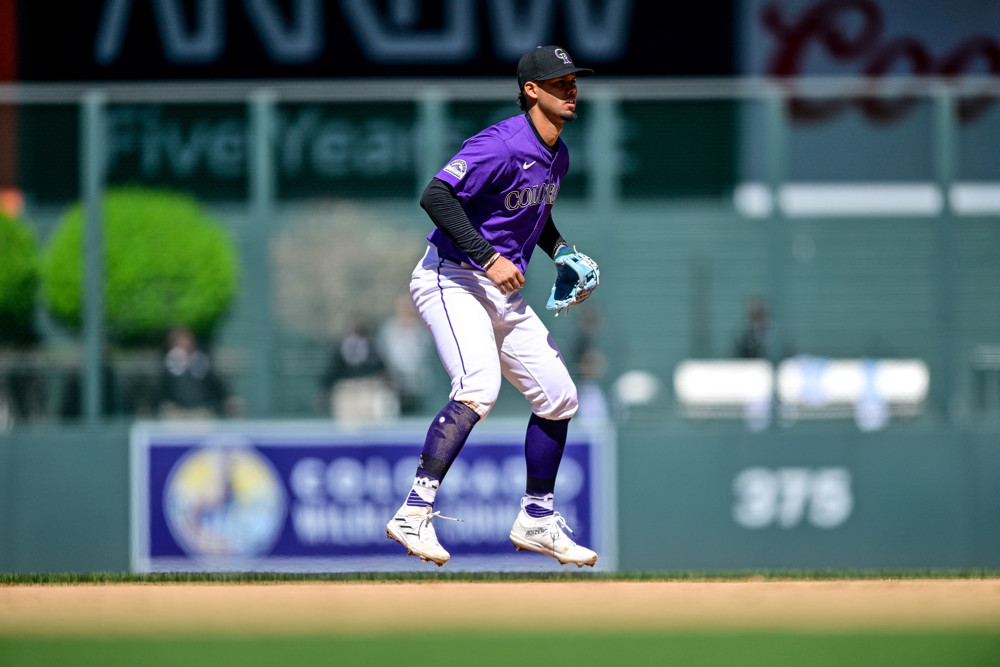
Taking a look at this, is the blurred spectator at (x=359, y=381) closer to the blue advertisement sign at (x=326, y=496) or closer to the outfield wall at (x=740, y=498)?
the blue advertisement sign at (x=326, y=496)

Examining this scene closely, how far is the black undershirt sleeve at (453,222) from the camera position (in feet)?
16.8

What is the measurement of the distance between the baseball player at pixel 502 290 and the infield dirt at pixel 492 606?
1.41 feet

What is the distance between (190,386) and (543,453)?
14.3 ft

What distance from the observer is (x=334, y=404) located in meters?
9.24

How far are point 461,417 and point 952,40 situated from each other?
36.7 ft

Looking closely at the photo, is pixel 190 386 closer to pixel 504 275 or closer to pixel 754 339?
pixel 754 339

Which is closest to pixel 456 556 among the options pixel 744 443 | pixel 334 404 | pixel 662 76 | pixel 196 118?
pixel 334 404

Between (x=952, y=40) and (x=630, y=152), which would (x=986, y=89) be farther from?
(x=952, y=40)

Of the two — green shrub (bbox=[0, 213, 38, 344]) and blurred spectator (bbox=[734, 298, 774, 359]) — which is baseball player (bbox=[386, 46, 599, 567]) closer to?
blurred spectator (bbox=[734, 298, 774, 359])

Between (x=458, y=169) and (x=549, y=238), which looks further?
(x=549, y=238)

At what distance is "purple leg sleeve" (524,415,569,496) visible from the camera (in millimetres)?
5613

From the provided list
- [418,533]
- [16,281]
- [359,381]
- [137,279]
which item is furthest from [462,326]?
[16,281]

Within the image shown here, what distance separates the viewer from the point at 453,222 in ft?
16.9

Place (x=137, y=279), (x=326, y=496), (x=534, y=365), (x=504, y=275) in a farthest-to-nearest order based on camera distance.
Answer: (x=137, y=279) → (x=326, y=496) → (x=534, y=365) → (x=504, y=275)
